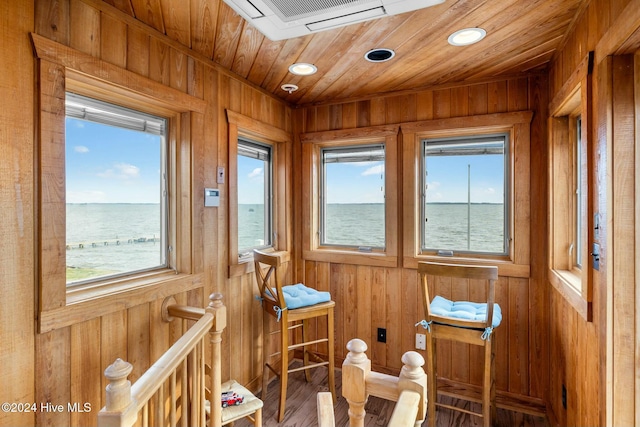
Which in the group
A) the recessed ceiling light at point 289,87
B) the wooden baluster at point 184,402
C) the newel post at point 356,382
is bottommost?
the wooden baluster at point 184,402

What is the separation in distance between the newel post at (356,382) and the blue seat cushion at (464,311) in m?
1.24

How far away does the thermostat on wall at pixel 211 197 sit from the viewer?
2.19 m

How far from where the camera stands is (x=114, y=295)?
1636 mm

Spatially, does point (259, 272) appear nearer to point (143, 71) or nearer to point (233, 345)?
point (233, 345)

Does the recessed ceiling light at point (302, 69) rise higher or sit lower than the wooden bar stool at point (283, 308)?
higher

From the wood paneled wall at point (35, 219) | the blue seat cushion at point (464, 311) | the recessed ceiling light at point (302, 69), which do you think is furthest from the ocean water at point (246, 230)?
the recessed ceiling light at point (302, 69)

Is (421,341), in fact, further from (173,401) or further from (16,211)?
(16,211)

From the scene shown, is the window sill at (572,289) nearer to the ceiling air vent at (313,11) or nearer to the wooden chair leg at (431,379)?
the wooden chair leg at (431,379)

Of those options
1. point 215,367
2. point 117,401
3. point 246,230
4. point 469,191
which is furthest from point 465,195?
point 117,401

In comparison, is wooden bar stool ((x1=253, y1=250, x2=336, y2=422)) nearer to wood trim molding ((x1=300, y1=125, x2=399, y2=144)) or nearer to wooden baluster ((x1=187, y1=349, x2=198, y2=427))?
wooden baluster ((x1=187, y1=349, x2=198, y2=427))

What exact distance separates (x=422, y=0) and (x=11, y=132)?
5.74ft

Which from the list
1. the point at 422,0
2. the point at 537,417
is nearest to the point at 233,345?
the point at 537,417

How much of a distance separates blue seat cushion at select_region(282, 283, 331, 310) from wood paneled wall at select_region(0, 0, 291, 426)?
497 mm

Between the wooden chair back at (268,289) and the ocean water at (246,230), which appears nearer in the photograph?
the ocean water at (246,230)
